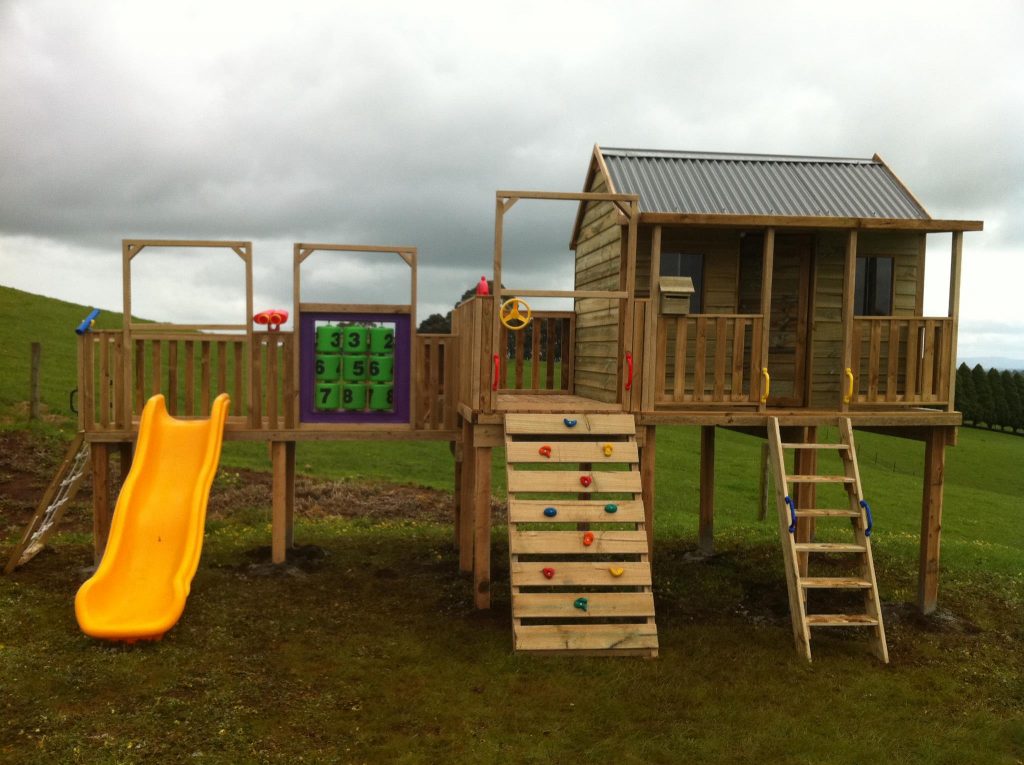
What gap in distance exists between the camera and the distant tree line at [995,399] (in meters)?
47.6

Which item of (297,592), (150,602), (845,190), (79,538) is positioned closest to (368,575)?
(297,592)

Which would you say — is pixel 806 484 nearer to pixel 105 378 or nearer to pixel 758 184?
pixel 758 184

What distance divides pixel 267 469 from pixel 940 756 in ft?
50.1

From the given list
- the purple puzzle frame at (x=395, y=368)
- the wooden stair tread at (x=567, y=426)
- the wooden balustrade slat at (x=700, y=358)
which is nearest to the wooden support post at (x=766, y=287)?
the wooden balustrade slat at (x=700, y=358)

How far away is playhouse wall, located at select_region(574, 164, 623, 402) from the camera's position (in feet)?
34.1

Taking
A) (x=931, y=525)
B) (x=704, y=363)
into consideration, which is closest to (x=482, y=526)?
(x=704, y=363)

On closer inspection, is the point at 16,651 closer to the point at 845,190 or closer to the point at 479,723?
the point at 479,723

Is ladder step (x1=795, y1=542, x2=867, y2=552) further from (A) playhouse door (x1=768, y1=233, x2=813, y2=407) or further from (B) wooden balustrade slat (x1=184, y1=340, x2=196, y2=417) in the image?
(B) wooden balustrade slat (x1=184, y1=340, x2=196, y2=417)

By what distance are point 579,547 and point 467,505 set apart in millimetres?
2909

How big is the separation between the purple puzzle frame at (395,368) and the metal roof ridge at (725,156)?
3797 mm

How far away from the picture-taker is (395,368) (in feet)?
36.3

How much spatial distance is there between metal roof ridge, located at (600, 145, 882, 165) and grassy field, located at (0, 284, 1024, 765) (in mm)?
5797

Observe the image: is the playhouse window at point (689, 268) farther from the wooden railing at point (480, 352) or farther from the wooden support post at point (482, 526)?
the wooden support post at point (482, 526)

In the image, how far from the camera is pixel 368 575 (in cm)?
1084
